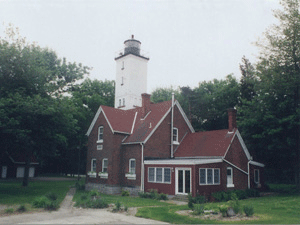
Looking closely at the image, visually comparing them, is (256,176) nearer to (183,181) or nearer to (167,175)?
(183,181)

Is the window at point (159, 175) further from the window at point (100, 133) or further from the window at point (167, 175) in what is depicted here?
the window at point (100, 133)

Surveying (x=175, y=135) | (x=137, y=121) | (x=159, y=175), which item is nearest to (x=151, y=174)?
(x=159, y=175)

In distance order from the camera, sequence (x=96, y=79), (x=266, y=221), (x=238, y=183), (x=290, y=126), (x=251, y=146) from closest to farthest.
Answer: (x=266, y=221), (x=238, y=183), (x=290, y=126), (x=251, y=146), (x=96, y=79)

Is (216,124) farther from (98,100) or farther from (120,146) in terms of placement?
(120,146)

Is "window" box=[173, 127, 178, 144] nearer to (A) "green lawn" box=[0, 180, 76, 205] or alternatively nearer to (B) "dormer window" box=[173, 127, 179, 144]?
(B) "dormer window" box=[173, 127, 179, 144]

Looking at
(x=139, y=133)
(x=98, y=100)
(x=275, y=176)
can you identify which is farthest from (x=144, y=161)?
(x=275, y=176)

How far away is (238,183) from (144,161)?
337 inches

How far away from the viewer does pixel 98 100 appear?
1811 inches

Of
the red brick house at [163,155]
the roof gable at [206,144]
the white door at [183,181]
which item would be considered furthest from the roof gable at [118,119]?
the white door at [183,181]

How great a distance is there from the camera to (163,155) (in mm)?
27219

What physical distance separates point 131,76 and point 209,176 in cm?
1871

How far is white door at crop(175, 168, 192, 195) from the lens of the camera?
21.4 metres

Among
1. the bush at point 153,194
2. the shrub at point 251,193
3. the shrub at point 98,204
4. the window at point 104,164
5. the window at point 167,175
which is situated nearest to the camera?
the shrub at point 98,204

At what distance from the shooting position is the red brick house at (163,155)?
22.2 m
